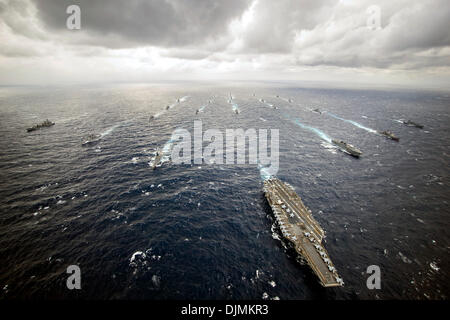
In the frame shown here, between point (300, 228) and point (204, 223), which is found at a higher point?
point (300, 228)

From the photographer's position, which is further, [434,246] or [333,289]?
[434,246]

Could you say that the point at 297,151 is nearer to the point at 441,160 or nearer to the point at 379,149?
the point at 379,149

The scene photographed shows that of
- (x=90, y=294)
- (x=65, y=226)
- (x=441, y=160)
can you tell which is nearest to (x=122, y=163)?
(x=65, y=226)

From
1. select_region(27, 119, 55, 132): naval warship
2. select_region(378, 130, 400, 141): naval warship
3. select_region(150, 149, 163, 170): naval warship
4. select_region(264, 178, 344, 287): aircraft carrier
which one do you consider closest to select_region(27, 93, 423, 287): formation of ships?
select_region(264, 178, 344, 287): aircraft carrier

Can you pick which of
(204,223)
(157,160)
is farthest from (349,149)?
(157,160)

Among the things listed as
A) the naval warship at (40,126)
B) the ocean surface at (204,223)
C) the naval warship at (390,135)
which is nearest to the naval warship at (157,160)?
the ocean surface at (204,223)

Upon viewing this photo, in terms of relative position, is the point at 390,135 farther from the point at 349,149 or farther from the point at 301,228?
the point at 301,228
